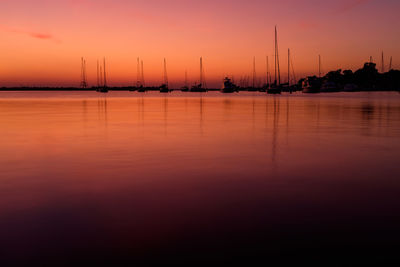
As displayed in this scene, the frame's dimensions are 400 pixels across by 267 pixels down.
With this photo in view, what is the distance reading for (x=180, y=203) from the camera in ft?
24.8

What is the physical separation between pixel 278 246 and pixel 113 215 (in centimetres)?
314

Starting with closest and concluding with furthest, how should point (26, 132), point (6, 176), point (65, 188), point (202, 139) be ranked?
point (65, 188)
point (6, 176)
point (202, 139)
point (26, 132)

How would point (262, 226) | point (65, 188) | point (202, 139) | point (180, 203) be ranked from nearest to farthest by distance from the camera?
point (262, 226) → point (180, 203) → point (65, 188) → point (202, 139)

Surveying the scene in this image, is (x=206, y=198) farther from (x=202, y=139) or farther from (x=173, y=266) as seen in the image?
(x=202, y=139)

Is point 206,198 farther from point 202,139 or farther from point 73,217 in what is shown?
point 202,139

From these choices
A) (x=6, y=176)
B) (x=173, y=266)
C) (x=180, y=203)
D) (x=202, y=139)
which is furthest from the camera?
(x=202, y=139)

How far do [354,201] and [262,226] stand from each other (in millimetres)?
2610

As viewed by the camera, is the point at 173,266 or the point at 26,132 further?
the point at 26,132

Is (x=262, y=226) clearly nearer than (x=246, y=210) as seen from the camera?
Yes

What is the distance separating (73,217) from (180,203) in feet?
7.02

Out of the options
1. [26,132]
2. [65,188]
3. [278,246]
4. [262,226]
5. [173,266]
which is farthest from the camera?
[26,132]

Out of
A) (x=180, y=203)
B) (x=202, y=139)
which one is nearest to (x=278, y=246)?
(x=180, y=203)

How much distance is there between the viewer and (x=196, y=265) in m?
4.77

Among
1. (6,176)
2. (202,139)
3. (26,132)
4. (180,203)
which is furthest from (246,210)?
(26,132)
